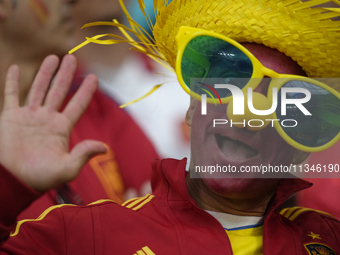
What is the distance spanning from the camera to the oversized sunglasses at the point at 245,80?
999 mm

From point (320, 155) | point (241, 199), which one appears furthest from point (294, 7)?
point (320, 155)

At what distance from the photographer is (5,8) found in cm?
130

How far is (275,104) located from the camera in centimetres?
101

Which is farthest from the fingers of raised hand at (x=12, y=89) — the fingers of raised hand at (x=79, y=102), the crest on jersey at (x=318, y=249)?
the crest on jersey at (x=318, y=249)

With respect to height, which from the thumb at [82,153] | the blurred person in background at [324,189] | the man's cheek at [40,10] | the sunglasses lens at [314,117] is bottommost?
the blurred person in background at [324,189]

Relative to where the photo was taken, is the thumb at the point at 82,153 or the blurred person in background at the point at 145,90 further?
the blurred person in background at the point at 145,90

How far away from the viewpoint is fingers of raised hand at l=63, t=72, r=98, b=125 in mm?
799

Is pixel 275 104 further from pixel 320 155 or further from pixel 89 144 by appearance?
pixel 320 155

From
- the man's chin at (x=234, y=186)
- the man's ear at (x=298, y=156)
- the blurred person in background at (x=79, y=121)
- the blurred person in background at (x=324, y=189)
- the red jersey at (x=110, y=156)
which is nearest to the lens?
the man's chin at (x=234, y=186)

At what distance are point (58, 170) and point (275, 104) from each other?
63cm

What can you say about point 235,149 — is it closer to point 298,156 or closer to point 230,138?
point 230,138

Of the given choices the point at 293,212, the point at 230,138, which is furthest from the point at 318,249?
the point at 230,138

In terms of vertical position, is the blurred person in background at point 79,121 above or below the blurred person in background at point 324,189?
above

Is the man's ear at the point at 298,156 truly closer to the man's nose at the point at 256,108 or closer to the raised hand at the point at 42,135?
the man's nose at the point at 256,108
